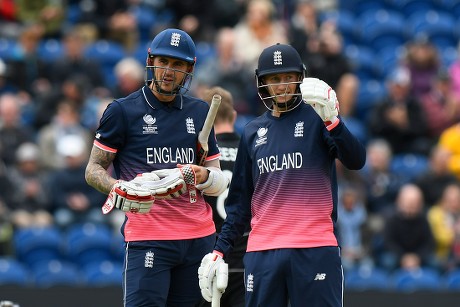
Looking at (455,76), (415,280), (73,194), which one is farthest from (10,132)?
(455,76)

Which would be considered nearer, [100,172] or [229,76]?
[100,172]

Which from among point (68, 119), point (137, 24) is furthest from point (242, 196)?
point (137, 24)

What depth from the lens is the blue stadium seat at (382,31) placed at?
1609cm

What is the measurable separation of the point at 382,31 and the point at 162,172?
979 cm

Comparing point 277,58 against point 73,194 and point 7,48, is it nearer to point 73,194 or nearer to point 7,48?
point 73,194

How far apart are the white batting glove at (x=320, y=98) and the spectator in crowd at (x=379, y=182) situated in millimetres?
6709

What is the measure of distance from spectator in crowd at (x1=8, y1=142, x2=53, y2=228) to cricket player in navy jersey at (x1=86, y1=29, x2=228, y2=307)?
4.91 metres

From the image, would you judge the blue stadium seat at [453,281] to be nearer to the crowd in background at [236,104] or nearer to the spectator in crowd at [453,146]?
the crowd in background at [236,104]

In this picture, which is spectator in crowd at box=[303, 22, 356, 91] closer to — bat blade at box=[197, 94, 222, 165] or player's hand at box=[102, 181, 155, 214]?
bat blade at box=[197, 94, 222, 165]

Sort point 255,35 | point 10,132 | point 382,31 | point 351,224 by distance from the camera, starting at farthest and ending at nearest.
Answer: point 382,31
point 255,35
point 10,132
point 351,224

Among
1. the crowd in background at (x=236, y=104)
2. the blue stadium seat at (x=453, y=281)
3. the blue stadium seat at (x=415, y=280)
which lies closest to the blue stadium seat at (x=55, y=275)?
the crowd in background at (x=236, y=104)

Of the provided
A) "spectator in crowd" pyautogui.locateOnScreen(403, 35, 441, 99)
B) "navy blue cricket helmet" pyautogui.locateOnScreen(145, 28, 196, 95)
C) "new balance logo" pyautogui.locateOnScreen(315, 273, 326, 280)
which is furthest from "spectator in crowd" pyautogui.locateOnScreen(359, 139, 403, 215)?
"new balance logo" pyautogui.locateOnScreen(315, 273, 326, 280)

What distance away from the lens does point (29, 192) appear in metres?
12.0

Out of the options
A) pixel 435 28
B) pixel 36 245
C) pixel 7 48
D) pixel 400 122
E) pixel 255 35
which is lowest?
pixel 36 245
